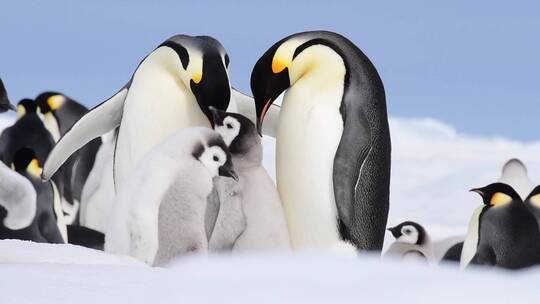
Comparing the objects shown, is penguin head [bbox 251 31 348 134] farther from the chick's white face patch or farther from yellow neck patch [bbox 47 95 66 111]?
yellow neck patch [bbox 47 95 66 111]

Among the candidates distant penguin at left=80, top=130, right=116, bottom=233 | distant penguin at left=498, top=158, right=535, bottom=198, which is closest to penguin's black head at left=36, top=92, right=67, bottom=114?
distant penguin at left=80, top=130, right=116, bottom=233

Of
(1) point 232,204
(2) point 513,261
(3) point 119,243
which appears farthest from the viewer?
(2) point 513,261

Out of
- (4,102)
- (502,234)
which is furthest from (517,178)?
(4,102)

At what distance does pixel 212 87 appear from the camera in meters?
4.45

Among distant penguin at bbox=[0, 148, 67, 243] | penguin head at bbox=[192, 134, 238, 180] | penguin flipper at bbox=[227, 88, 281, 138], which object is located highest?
penguin head at bbox=[192, 134, 238, 180]

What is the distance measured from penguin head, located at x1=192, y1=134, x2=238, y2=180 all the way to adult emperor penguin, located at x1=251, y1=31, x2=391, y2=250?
41 cm

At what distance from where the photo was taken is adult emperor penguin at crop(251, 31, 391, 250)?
13.6 ft

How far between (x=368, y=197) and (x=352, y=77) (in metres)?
0.51

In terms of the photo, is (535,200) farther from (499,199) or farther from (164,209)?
(164,209)

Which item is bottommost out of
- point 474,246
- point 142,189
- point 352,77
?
point 474,246

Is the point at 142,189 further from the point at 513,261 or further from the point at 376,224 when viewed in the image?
the point at 513,261

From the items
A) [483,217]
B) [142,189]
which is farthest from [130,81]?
[483,217]

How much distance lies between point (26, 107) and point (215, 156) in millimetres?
5489

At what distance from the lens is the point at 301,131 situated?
13.6 ft
